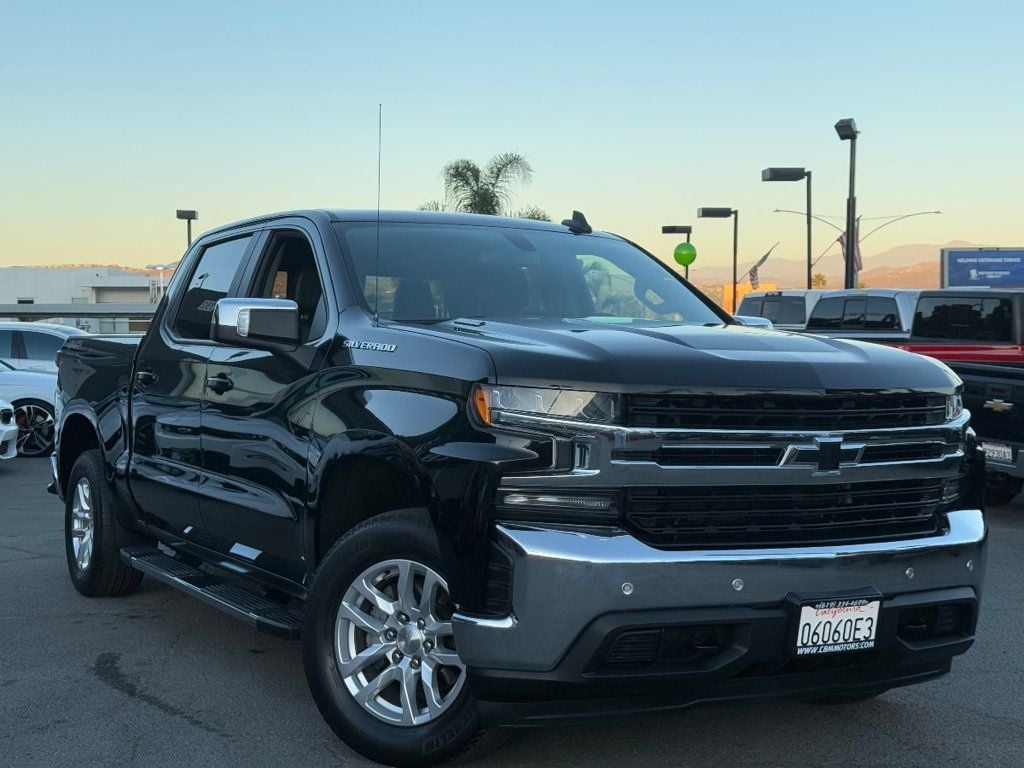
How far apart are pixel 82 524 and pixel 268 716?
2827 millimetres

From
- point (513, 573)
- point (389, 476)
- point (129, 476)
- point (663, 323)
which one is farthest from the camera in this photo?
point (129, 476)

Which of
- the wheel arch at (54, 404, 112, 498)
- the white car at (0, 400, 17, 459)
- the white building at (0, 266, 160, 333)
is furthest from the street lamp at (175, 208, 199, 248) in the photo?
the white building at (0, 266, 160, 333)

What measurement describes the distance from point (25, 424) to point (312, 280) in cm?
1174

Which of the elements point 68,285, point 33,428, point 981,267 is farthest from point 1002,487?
point 68,285

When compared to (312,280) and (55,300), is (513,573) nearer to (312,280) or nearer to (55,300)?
(312,280)

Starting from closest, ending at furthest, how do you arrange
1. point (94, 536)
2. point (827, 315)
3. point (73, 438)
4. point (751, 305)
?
point (94, 536) < point (73, 438) < point (827, 315) < point (751, 305)

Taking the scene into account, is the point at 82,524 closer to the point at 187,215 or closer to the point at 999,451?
the point at 999,451

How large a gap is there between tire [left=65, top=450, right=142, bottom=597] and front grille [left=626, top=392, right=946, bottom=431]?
396 cm

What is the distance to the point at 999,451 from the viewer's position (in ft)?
32.2

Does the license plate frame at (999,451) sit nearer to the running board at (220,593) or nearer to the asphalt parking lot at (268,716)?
the asphalt parking lot at (268,716)

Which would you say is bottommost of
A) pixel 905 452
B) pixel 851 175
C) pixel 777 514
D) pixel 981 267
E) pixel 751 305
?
pixel 777 514

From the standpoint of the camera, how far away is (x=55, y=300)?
10812cm

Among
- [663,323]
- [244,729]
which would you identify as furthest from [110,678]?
[663,323]

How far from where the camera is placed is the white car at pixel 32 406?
1591cm
